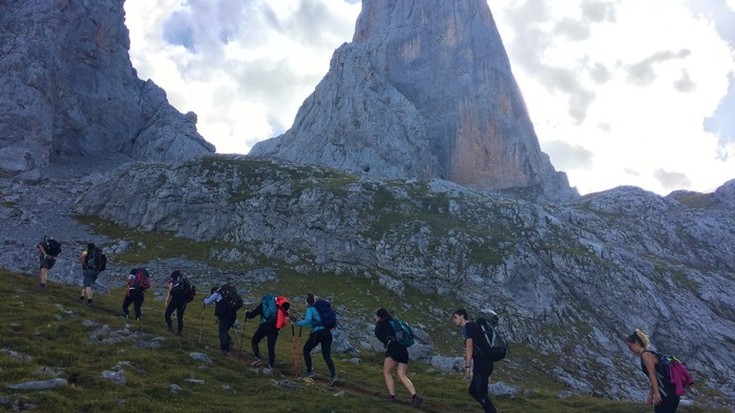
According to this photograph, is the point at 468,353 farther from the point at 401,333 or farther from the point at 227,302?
the point at 227,302

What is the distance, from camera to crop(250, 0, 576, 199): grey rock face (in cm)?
13150

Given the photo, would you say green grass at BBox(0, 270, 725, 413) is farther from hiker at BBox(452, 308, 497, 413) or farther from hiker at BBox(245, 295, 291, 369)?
hiker at BBox(452, 308, 497, 413)

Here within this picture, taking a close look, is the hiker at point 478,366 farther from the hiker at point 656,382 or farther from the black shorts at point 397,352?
the hiker at point 656,382

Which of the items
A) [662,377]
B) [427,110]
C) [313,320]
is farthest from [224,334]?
[427,110]

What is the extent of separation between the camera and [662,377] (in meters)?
14.8

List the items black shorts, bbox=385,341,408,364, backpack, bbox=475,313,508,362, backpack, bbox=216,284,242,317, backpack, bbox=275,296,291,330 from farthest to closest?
backpack, bbox=216,284,242,317 < backpack, bbox=275,296,291,330 < black shorts, bbox=385,341,408,364 < backpack, bbox=475,313,508,362

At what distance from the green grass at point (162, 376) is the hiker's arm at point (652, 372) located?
6.80 meters

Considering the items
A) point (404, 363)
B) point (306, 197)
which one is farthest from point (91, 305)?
point (306, 197)

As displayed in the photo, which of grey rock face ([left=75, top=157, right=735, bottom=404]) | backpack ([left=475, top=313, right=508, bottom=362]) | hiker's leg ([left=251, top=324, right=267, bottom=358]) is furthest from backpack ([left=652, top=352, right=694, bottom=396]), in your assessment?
grey rock face ([left=75, top=157, right=735, bottom=404])

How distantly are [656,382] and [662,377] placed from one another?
1.23ft

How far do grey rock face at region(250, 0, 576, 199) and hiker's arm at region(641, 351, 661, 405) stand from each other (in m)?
110

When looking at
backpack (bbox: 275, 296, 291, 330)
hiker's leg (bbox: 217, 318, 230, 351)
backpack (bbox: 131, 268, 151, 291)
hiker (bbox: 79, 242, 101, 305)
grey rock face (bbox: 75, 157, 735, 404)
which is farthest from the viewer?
grey rock face (bbox: 75, 157, 735, 404)

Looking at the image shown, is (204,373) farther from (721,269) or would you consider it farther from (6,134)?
(6,134)

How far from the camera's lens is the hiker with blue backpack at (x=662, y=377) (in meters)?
14.5
